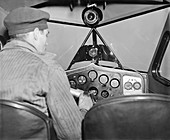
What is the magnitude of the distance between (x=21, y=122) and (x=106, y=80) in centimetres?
135

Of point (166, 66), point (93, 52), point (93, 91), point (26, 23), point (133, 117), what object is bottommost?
point (93, 91)

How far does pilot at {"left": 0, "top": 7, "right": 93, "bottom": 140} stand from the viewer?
1.25m

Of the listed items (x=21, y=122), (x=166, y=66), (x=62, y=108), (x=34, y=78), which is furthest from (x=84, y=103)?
(x=166, y=66)

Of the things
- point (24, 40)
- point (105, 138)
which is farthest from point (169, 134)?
point (24, 40)

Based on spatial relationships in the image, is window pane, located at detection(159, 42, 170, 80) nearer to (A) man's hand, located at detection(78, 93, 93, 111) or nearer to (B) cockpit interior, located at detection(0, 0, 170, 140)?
(B) cockpit interior, located at detection(0, 0, 170, 140)

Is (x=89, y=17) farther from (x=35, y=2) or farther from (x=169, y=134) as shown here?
(x=169, y=134)

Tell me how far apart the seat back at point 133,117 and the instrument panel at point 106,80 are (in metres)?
1.29

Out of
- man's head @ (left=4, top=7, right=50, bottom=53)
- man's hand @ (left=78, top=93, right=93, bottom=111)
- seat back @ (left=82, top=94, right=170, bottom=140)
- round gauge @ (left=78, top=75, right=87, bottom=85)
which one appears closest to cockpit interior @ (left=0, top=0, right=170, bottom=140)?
round gauge @ (left=78, top=75, right=87, bottom=85)

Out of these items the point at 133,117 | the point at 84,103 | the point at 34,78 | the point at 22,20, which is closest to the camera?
the point at 133,117

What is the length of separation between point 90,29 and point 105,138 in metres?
1.47

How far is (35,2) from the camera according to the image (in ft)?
7.82

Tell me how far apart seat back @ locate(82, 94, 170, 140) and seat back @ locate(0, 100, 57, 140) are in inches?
7.6

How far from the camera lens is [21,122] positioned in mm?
1094

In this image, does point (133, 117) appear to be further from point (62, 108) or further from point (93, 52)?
point (93, 52)
